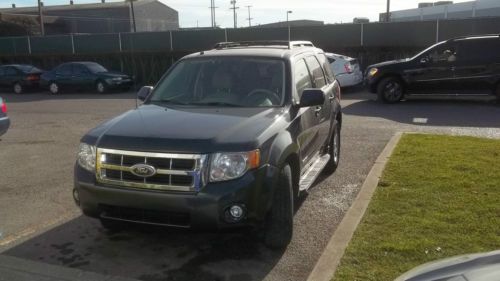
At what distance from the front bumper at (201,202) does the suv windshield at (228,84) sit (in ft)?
4.04

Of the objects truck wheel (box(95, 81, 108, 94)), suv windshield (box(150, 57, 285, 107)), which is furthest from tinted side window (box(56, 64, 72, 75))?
suv windshield (box(150, 57, 285, 107))

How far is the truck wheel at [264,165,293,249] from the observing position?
4.57 metres

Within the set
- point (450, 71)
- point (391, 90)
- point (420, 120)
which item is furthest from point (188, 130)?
point (450, 71)

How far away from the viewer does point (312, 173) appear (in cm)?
600

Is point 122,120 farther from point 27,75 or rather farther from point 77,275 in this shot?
point 27,75

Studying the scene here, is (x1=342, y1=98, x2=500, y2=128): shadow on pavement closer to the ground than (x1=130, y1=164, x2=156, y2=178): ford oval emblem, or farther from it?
closer to the ground

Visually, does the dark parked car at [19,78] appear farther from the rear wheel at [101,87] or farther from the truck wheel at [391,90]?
the truck wheel at [391,90]

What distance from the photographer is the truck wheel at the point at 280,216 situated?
4.57m

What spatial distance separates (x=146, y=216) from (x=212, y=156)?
30.0 inches

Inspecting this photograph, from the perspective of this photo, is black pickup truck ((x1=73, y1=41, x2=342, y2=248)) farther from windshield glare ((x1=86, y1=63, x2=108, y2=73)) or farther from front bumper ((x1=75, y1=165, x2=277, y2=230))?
windshield glare ((x1=86, y1=63, x2=108, y2=73))

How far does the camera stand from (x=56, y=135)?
11.7 m

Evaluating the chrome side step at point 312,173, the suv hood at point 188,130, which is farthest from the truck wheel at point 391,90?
the suv hood at point 188,130

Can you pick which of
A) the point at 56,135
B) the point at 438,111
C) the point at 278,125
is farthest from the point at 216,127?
the point at 438,111

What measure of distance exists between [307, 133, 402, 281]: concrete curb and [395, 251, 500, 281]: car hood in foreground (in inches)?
53.9
